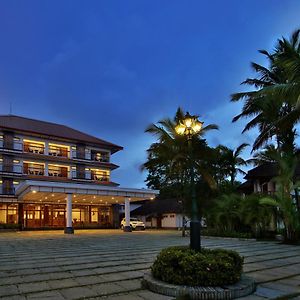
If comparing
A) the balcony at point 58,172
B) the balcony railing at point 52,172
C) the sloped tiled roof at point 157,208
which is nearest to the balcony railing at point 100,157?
the balcony railing at point 52,172

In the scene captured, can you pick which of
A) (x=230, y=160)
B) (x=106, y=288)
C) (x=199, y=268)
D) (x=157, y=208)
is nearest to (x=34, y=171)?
(x=157, y=208)

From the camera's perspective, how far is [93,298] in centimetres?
707

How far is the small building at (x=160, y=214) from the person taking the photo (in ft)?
156

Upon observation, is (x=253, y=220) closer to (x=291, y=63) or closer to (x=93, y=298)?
(x=291, y=63)

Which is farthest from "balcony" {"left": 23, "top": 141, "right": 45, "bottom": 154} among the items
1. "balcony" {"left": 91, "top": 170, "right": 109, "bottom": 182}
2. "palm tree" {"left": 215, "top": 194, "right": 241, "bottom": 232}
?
"palm tree" {"left": 215, "top": 194, "right": 241, "bottom": 232}

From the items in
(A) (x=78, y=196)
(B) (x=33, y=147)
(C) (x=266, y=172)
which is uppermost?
Answer: (B) (x=33, y=147)

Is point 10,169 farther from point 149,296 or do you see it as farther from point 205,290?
point 205,290

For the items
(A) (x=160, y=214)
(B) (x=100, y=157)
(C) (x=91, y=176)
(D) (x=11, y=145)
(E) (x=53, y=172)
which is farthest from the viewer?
(B) (x=100, y=157)

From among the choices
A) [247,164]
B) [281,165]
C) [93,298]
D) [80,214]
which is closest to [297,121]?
[281,165]

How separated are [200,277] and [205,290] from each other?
37 centimetres

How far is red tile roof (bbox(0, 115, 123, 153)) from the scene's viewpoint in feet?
152

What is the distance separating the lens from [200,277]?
7.40 meters

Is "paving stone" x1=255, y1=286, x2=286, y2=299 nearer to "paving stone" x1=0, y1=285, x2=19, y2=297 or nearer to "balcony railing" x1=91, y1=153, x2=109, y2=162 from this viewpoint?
"paving stone" x1=0, y1=285, x2=19, y2=297

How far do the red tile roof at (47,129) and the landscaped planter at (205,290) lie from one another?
132ft
